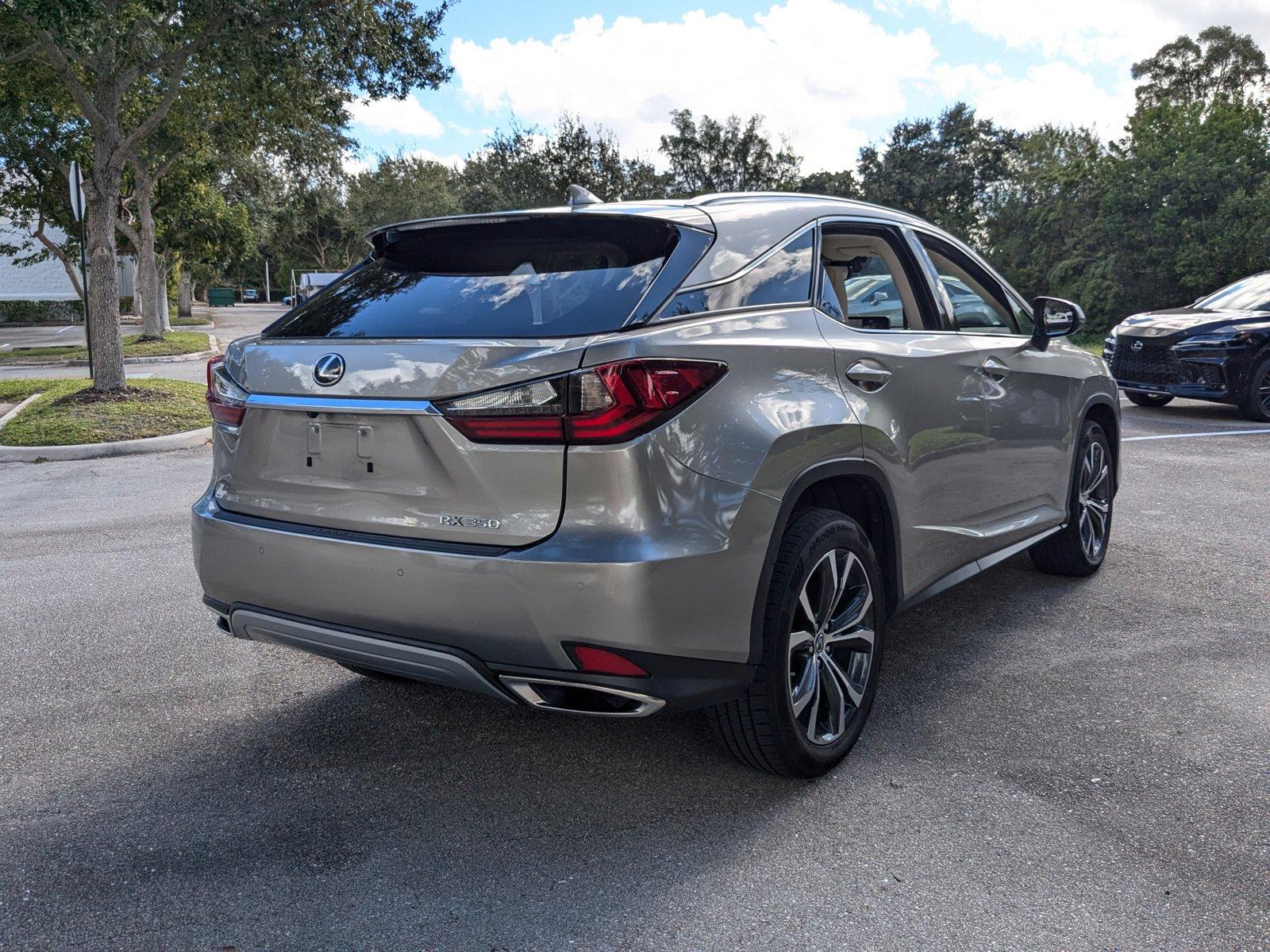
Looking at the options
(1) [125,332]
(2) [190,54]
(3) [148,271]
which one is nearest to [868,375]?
(2) [190,54]

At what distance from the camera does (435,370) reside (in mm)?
2898

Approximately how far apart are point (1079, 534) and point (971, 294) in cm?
154

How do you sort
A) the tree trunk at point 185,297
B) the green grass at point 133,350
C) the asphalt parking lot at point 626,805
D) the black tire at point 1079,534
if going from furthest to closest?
1. the tree trunk at point 185,297
2. the green grass at point 133,350
3. the black tire at point 1079,534
4. the asphalt parking lot at point 626,805

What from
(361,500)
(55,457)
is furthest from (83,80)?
(361,500)

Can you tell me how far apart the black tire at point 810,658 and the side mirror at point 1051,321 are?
1.91 meters

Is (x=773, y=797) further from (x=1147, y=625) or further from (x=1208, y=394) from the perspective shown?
(x=1208, y=394)

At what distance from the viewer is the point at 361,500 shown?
9.98ft

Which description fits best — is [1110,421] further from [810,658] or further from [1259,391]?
[1259,391]

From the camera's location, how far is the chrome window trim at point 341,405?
291 cm

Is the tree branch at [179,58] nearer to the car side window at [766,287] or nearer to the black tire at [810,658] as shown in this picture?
the car side window at [766,287]

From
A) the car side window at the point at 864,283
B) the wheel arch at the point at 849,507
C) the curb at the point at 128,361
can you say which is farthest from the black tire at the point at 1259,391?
the curb at the point at 128,361

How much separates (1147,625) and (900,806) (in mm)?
2287

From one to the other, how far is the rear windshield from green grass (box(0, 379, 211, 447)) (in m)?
8.61

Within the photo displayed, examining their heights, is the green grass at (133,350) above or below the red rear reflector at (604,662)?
below
